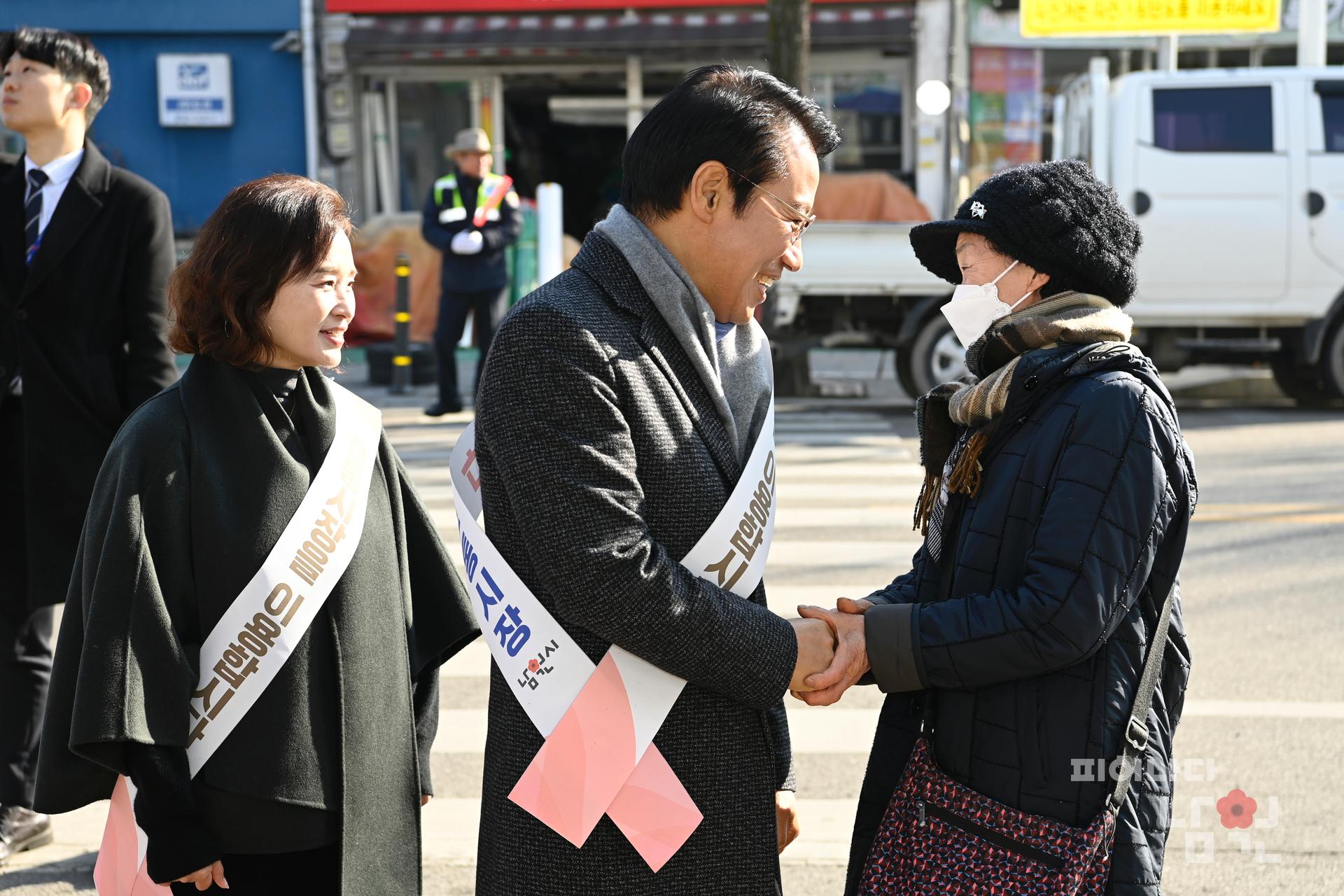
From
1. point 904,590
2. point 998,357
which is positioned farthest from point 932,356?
point 998,357

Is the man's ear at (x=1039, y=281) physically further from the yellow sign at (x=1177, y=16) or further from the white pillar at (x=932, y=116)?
the white pillar at (x=932, y=116)

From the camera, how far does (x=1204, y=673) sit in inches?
209

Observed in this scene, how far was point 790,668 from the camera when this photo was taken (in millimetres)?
2055

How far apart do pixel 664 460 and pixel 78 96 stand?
94.6 inches

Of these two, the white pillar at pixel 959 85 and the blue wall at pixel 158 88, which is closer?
the white pillar at pixel 959 85

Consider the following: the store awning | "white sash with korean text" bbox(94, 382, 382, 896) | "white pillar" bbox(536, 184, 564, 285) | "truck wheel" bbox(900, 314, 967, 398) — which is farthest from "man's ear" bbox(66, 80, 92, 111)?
the store awning

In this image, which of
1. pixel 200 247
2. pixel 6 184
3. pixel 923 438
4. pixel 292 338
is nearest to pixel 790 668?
pixel 923 438

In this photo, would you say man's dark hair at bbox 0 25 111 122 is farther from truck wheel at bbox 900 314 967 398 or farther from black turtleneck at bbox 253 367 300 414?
truck wheel at bbox 900 314 967 398

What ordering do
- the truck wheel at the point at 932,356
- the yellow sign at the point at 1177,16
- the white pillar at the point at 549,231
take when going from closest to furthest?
1. the truck wheel at the point at 932,356
2. the white pillar at the point at 549,231
3. the yellow sign at the point at 1177,16

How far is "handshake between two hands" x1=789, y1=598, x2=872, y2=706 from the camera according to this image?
84.2 inches

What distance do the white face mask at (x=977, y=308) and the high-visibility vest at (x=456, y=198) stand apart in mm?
8600

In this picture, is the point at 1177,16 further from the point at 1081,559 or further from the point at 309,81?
the point at 1081,559

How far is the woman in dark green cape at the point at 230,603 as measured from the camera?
217 cm

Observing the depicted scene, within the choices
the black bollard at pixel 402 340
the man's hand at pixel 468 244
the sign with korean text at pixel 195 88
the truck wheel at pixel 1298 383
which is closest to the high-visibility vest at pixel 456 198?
the man's hand at pixel 468 244
